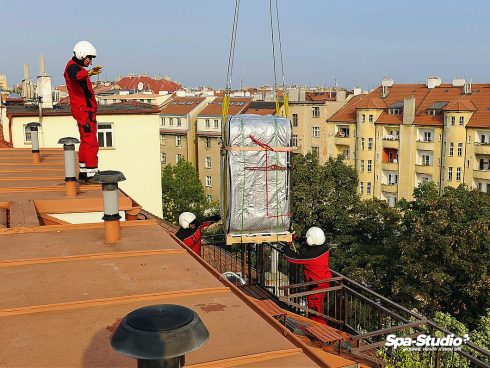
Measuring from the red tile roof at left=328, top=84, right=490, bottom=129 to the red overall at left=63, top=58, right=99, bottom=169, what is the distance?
44.7 meters

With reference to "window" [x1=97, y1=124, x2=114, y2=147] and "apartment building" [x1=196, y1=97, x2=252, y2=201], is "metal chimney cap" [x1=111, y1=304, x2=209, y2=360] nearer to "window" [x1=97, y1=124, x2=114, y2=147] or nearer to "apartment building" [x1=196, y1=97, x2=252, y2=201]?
"window" [x1=97, y1=124, x2=114, y2=147]

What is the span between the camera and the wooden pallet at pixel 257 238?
841 centimetres

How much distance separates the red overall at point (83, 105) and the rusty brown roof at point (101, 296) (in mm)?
1504

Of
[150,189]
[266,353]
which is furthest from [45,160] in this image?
[150,189]

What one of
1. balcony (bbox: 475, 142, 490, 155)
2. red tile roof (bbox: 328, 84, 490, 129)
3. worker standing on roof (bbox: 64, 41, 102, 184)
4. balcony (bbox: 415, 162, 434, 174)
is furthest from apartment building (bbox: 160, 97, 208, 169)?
worker standing on roof (bbox: 64, 41, 102, 184)

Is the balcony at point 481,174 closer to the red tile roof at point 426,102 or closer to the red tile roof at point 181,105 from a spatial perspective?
the red tile roof at point 426,102

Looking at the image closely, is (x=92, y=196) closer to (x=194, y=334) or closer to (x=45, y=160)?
(x=45, y=160)

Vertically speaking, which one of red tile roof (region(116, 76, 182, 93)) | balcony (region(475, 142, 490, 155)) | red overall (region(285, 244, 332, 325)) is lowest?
balcony (region(475, 142, 490, 155))

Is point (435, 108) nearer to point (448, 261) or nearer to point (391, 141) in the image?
point (391, 141)

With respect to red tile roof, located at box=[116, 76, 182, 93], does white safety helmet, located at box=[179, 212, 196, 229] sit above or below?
below

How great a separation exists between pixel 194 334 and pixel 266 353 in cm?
136

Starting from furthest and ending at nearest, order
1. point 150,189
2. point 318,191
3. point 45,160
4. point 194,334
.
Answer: point 318,191, point 150,189, point 45,160, point 194,334

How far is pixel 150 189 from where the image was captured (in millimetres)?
24438

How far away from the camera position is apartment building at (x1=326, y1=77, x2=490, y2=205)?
4791 centimetres
